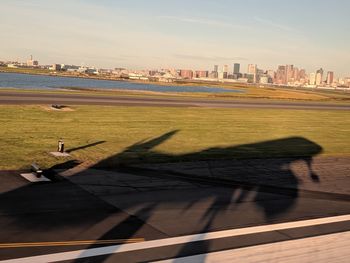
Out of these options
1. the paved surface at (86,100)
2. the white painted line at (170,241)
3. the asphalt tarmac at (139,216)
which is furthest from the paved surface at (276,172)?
the paved surface at (86,100)

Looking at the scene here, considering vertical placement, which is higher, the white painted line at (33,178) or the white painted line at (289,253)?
the white painted line at (289,253)

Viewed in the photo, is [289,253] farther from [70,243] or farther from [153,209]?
[70,243]

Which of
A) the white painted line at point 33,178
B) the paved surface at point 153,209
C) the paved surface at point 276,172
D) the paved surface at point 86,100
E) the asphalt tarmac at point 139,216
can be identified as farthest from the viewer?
the paved surface at point 86,100

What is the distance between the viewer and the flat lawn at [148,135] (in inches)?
842

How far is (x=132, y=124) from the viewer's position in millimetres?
32781

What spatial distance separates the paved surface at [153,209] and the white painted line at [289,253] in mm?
304

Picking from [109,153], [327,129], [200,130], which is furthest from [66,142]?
[327,129]

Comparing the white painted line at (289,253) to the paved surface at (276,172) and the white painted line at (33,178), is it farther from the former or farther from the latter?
the white painted line at (33,178)

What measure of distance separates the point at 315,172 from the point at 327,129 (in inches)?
771

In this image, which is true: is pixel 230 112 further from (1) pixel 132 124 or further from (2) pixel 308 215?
(2) pixel 308 215

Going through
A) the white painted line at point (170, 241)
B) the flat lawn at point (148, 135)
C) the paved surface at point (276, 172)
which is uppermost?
the white painted line at point (170, 241)

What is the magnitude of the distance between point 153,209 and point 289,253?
4433mm

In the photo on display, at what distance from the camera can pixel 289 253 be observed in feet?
33.7

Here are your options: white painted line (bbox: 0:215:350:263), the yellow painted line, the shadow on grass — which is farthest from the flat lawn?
white painted line (bbox: 0:215:350:263)
